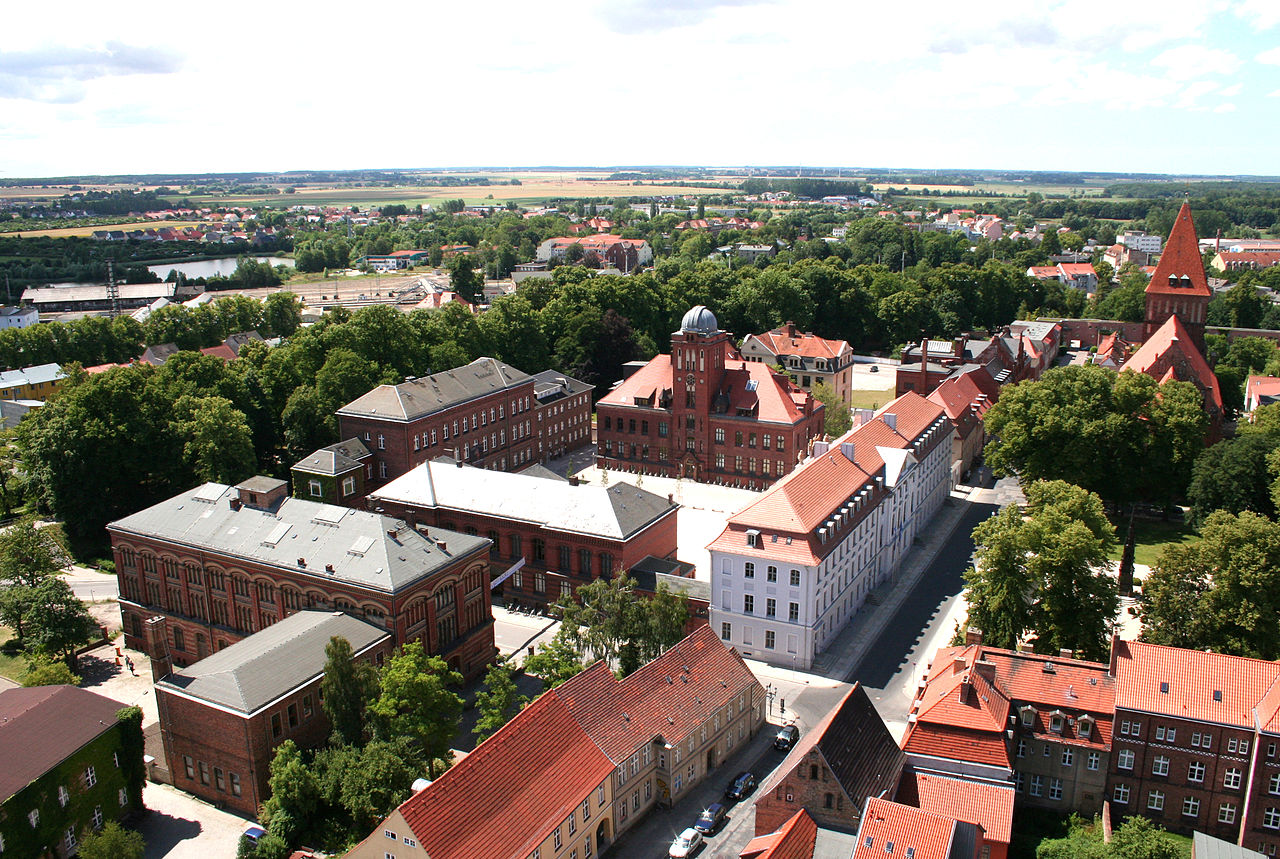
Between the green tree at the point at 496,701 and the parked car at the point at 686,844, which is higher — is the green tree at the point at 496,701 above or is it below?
above

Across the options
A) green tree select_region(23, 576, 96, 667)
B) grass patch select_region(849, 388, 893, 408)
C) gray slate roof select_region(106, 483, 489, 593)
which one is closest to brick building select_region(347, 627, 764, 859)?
gray slate roof select_region(106, 483, 489, 593)

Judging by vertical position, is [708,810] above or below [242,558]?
below

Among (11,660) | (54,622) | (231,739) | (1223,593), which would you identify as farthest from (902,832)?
(11,660)

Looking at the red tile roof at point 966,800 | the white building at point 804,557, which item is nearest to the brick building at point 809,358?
the white building at point 804,557

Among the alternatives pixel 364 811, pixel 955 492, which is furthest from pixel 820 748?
pixel 955 492

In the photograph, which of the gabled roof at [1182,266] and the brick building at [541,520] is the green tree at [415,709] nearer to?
the brick building at [541,520]

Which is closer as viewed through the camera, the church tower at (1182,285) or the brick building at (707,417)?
the brick building at (707,417)

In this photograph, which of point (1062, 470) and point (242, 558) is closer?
point (242, 558)

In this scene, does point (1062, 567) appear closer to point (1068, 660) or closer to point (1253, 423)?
point (1068, 660)
